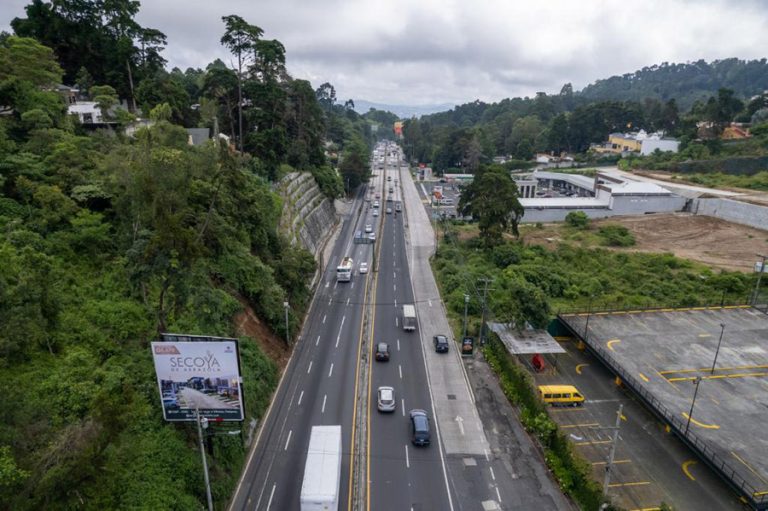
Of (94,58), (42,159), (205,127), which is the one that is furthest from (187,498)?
(94,58)

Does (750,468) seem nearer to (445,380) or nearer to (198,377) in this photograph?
(445,380)

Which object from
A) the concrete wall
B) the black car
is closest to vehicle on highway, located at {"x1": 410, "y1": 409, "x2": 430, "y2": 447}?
the black car

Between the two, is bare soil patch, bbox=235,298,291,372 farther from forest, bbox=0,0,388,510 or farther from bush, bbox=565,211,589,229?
bush, bbox=565,211,589,229

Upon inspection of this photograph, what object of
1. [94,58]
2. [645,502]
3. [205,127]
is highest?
[94,58]

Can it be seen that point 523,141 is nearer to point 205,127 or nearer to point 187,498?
point 205,127

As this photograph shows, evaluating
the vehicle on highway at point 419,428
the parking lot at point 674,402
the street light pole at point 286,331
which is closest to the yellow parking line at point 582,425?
the parking lot at point 674,402
